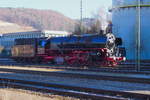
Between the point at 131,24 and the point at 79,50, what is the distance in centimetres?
1873

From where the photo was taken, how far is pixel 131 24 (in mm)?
49812

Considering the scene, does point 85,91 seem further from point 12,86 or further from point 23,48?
point 23,48

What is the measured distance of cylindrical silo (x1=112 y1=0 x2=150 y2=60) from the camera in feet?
158

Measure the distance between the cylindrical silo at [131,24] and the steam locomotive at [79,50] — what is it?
1486 centimetres

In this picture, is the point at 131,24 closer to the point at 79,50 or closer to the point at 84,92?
the point at 79,50

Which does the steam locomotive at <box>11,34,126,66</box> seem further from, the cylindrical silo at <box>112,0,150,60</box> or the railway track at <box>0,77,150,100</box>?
the cylindrical silo at <box>112,0,150,60</box>

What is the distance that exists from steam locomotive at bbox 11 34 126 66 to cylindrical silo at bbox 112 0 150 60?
14863 mm

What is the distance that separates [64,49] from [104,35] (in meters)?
5.19

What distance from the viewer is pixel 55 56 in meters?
36.8

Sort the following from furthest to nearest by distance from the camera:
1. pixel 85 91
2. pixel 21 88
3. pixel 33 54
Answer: pixel 33 54 < pixel 21 88 < pixel 85 91

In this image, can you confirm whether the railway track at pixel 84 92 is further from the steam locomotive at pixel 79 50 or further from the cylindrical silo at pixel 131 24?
the cylindrical silo at pixel 131 24

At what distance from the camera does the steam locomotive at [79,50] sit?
1241 inches

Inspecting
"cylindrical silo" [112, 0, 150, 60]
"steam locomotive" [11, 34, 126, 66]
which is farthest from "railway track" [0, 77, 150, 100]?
"cylindrical silo" [112, 0, 150, 60]

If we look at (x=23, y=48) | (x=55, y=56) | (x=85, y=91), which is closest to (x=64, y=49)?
(x=55, y=56)
